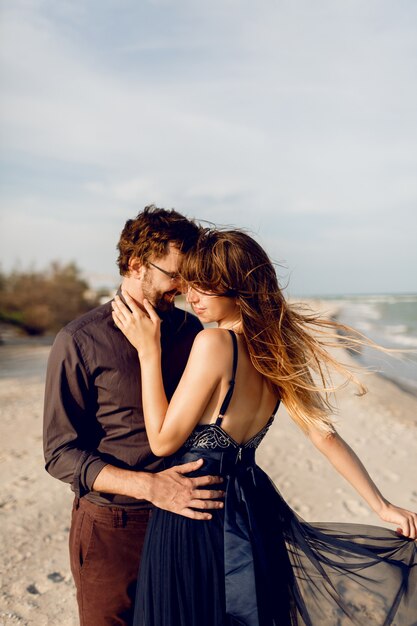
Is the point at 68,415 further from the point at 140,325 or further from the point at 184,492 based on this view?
the point at 184,492

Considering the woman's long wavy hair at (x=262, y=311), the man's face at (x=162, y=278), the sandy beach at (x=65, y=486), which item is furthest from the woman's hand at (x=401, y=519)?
the sandy beach at (x=65, y=486)

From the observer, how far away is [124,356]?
269 cm

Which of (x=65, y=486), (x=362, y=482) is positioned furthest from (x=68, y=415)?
(x=65, y=486)

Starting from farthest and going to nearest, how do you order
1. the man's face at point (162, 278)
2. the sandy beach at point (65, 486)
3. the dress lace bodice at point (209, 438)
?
1. the sandy beach at point (65, 486)
2. the man's face at point (162, 278)
3. the dress lace bodice at point (209, 438)

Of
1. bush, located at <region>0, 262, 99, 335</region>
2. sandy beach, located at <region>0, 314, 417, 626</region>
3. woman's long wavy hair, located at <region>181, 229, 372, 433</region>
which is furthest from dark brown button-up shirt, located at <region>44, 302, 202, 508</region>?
bush, located at <region>0, 262, 99, 335</region>

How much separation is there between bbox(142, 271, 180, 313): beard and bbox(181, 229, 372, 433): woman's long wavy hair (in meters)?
0.22

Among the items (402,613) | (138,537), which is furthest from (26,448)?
(402,613)

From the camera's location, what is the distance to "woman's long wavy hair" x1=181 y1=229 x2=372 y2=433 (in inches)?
98.5

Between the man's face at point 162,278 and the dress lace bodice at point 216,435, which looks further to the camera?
the man's face at point 162,278

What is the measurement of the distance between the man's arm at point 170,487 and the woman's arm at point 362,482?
54 cm

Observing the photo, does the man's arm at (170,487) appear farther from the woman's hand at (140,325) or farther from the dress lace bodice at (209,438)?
the woman's hand at (140,325)

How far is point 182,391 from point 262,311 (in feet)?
1.64

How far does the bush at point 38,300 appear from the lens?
2827cm

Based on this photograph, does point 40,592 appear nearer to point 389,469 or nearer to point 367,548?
point 367,548
